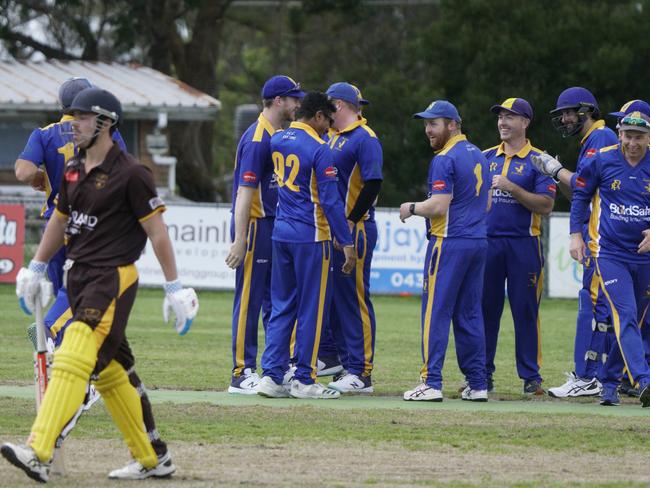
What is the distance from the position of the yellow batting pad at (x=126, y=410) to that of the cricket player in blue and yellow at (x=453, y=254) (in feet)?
12.6

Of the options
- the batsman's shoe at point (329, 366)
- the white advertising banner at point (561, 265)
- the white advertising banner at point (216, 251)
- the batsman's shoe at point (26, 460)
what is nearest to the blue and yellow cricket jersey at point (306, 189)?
the batsman's shoe at point (329, 366)

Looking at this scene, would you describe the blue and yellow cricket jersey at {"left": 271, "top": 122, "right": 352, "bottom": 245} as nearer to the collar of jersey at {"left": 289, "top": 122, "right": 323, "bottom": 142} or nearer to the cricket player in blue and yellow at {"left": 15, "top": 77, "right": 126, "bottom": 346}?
the collar of jersey at {"left": 289, "top": 122, "right": 323, "bottom": 142}

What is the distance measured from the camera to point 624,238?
11.0 meters

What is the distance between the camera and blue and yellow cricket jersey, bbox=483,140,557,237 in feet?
39.3

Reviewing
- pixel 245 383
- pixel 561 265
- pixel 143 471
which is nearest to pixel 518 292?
pixel 245 383

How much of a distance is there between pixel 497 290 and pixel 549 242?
12.9 m

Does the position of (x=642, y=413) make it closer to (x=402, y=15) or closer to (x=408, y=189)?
(x=408, y=189)

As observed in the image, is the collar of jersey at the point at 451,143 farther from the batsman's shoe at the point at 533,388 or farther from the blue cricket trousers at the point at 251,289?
the batsman's shoe at the point at 533,388

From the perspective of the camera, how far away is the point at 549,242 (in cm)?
2475

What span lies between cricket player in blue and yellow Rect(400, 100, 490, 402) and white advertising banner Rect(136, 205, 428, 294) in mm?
13035

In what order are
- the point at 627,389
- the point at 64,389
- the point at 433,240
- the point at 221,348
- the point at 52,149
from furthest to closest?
the point at 221,348
the point at 627,389
the point at 433,240
the point at 52,149
the point at 64,389

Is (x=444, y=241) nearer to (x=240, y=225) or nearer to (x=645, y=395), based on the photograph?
(x=240, y=225)

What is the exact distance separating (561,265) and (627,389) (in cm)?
1269

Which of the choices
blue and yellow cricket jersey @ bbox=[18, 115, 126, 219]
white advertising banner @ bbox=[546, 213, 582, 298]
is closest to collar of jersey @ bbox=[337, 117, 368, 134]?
blue and yellow cricket jersey @ bbox=[18, 115, 126, 219]
